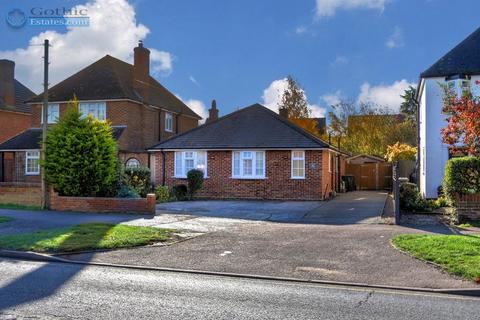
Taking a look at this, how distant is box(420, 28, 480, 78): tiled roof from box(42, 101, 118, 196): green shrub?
1369 centimetres

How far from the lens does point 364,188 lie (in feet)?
121

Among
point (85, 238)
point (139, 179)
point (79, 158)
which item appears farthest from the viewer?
point (139, 179)

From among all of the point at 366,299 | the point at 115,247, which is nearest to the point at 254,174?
the point at 115,247

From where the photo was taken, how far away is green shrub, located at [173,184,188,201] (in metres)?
25.1

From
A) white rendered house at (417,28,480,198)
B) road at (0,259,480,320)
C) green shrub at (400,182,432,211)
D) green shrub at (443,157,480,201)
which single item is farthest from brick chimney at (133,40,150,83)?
road at (0,259,480,320)

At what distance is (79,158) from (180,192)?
6.80m

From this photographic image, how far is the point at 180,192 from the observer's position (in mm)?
25297

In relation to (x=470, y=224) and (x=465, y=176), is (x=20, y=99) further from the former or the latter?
(x=470, y=224)

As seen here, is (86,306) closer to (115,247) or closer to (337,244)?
(115,247)

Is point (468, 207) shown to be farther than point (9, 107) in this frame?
No

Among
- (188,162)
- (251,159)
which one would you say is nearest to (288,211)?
(251,159)

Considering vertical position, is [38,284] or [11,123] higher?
[11,123]

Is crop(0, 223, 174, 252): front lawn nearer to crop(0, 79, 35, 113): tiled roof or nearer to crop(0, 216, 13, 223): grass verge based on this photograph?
crop(0, 216, 13, 223): grass verge

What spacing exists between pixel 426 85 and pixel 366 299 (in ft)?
55.0
